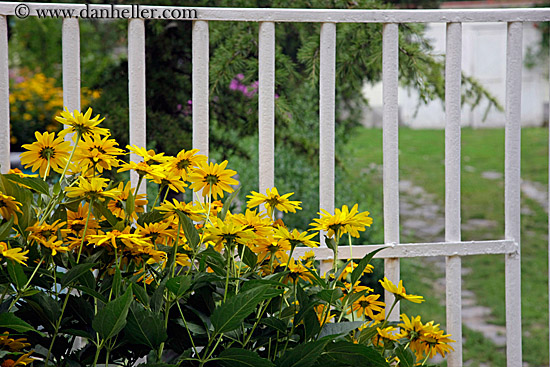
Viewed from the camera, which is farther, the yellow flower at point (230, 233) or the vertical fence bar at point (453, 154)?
the vertical fence bar at point (453, 154)

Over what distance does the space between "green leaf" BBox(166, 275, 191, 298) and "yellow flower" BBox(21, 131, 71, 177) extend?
1.04 feet

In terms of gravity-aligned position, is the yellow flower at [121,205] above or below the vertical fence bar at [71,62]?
below

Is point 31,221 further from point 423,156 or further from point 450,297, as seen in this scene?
point 423,156

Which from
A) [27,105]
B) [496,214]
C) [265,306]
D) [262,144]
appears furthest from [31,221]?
[496,214]

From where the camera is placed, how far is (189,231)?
0.97m

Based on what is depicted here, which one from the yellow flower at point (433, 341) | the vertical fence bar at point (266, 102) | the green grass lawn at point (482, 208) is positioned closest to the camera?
the yellow flower at point (433, 341)

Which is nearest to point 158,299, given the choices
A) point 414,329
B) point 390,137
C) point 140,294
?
point 140,294

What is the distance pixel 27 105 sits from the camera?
3.89 meters

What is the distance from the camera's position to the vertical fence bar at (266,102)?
146cm

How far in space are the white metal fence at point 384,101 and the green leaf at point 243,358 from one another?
0.59m

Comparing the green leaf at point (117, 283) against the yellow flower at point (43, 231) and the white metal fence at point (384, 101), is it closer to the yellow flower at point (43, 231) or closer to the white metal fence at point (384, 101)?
the yellow flower at point (43, 231)

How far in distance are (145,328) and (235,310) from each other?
129 millimetres

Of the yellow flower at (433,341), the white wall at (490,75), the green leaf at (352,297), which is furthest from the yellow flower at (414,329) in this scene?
the white wall at (490,75)

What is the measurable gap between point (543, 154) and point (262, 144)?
5.89m
